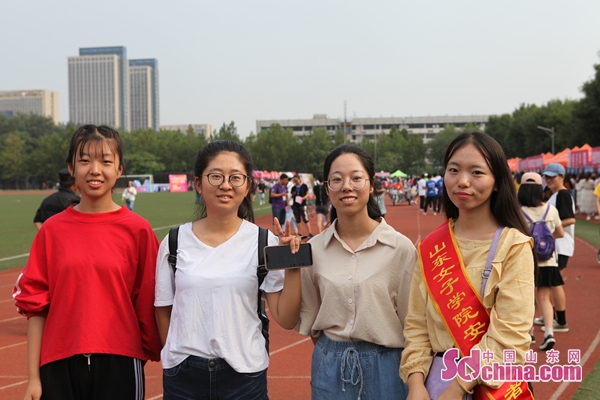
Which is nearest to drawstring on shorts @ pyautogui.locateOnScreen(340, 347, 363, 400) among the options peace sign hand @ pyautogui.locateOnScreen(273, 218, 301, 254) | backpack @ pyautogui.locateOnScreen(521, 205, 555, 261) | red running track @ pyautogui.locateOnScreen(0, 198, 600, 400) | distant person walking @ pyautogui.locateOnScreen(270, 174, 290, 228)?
peace sign hand @ pyautogui.locateOnScreen(273, 218, 301, 254)

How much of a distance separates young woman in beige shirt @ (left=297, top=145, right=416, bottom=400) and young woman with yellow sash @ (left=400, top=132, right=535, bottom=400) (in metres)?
0.11

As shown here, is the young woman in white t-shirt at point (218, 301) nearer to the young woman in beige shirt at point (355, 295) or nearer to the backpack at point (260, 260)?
the backpack at point (260, 260)

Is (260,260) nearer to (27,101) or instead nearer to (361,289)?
(361,289)

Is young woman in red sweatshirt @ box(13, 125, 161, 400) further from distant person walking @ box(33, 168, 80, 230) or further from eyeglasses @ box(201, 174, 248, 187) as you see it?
distant person walking @ box(33, 168, 80, 230)

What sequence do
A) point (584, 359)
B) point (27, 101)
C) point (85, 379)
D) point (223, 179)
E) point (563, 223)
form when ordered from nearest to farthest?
point (85, 379) < point (223, 179) < point (584, 359) < point (563, 223) < point (27, 101)

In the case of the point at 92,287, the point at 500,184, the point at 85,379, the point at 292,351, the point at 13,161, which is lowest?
the point at 292,351

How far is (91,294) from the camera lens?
271 centimetres

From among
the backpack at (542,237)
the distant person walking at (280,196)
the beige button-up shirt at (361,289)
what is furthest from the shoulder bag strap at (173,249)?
the distant person walking at (280,196)

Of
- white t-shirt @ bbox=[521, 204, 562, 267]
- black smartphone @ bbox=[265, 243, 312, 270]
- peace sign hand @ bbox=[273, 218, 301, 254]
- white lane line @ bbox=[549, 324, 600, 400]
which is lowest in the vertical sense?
white lane line @ bbox=[549, 324, 600, 400]

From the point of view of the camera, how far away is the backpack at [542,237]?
6.00 meters

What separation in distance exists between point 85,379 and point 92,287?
38 cm

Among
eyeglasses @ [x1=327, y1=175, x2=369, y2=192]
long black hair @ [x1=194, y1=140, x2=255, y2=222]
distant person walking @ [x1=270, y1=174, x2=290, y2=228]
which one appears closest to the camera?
eyeglasses @ [x1=327, y1=175, x2=369, y2=192]

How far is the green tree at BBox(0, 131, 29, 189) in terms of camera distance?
85.4 meters

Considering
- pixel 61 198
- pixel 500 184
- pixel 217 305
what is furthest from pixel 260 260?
pixel 61 198
